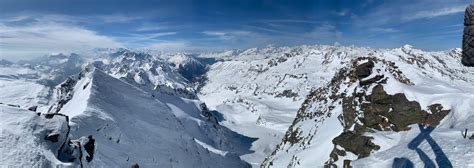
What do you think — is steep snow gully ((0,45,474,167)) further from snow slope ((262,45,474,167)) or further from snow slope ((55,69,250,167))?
snow slope ((55,69,250,167))

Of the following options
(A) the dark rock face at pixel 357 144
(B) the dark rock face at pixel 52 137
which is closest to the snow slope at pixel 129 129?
(B) the dark rock face at pixel 52 137

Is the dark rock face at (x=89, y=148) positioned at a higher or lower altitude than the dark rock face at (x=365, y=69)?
lower

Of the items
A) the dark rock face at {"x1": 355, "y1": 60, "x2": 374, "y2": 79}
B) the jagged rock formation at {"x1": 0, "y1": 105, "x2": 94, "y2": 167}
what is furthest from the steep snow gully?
the dark rock face at {"x1": 355, "y1": 60, "x2": 374, "y2": 79}

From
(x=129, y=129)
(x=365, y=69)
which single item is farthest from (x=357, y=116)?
(x=129, y=129)

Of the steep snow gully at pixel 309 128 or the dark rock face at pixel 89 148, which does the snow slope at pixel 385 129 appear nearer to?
the steep snow gully at pixel 309 128

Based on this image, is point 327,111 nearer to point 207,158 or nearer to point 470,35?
point 207,158


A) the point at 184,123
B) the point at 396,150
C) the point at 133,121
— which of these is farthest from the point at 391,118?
the point at 184,123
